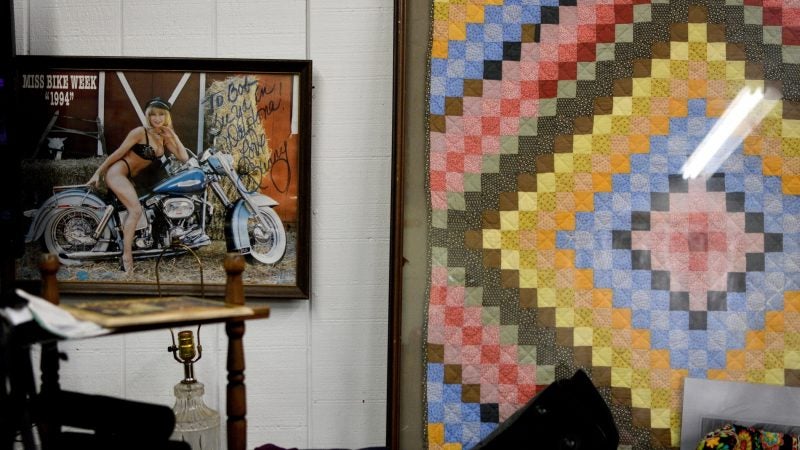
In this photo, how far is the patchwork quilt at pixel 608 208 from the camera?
63.2 inches

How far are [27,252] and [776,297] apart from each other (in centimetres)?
180

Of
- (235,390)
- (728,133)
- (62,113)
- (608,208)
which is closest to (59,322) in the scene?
(235,390)

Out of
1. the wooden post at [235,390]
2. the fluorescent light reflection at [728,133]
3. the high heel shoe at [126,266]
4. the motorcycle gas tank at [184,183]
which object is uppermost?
the fluorescent light reflection at [728,133]

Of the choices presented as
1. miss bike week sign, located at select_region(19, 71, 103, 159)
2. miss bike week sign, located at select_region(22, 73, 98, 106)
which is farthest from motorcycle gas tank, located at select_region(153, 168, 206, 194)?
miss bike week sign, located at select_region(22, 73, 98, 106)

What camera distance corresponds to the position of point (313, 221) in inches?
68.3

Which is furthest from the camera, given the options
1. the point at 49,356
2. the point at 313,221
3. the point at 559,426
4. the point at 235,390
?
the point at 313,221

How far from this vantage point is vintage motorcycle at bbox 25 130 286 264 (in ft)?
5.56

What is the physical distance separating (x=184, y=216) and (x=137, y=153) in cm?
19

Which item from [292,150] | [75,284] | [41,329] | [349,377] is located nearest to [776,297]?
[349,377]

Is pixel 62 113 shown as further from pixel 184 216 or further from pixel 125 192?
pixel 184 216

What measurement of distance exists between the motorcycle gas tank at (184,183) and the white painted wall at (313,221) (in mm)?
276

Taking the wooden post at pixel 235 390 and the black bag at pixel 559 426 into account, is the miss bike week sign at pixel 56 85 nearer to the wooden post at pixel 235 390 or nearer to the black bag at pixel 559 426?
the wooden post at pixel 235 390

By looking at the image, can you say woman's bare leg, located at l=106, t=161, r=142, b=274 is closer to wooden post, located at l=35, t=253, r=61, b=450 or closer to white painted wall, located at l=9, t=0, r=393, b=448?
white painted wall, located at l=9, t=0, r=393, b=448

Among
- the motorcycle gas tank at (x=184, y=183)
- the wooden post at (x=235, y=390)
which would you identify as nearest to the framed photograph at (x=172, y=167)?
the motorcycle gas tank at (x=184, y=183)
